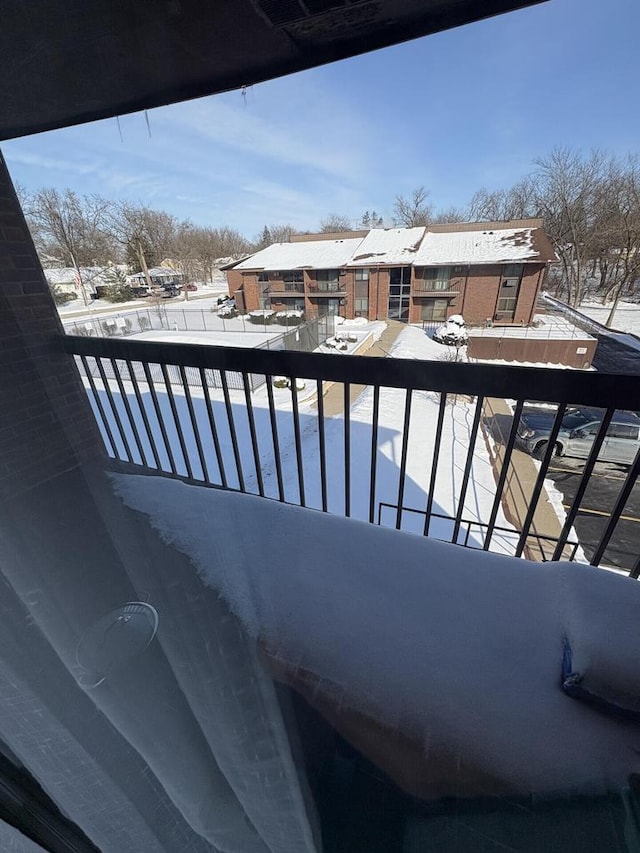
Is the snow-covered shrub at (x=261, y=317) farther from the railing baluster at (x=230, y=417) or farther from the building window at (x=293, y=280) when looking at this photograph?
the railing baluster at (x=230, y=417)

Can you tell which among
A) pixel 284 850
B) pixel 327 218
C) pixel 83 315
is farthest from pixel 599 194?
pixel 83 315

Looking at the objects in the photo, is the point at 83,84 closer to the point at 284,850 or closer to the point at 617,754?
the point at 284,850

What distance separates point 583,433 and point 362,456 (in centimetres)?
238

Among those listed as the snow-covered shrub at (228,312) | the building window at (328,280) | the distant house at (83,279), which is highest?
the distant house at (83,279)

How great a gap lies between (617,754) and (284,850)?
0.64 metres

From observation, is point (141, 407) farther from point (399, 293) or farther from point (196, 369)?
point (399, 293)

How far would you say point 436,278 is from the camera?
1.84m

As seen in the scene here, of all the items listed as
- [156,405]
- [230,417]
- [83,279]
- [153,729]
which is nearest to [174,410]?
[156,405]

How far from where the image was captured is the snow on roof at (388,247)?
1.93 m

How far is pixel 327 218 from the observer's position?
204cm

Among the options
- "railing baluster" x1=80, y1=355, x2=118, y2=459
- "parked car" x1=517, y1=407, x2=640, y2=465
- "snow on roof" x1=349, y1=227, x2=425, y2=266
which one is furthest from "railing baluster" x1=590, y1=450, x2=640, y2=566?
"railing baluster" x1=80, y1=355, x2=118, y2=459

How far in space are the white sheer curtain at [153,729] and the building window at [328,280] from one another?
202cm

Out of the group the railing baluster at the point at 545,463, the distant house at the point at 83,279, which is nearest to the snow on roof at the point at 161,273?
the distant house at the point at 83,279

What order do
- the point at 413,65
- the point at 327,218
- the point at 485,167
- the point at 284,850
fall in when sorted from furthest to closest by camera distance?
the point at 327,218 → the point at 485,167 → the point at 413,65 → the point at 284,850
